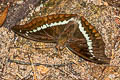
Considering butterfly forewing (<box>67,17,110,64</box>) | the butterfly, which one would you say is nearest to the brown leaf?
the butterfly

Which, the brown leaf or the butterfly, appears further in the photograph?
the brown leaf

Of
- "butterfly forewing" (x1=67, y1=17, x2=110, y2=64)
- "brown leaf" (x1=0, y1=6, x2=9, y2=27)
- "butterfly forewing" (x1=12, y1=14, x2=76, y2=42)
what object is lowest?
"butterfly forewing" (x1=67, y1=17, x2=110, y2=64)

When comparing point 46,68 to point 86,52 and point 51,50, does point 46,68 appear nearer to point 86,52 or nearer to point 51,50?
point 51,50

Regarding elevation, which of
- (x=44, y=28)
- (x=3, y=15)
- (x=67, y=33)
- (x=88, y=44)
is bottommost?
(x=88, y=44)

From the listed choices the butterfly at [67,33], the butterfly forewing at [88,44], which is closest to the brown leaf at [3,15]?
the butterfly at [67,33]

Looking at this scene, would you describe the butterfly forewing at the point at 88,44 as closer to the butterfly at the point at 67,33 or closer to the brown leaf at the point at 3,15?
the butterfly at the point at 67,33

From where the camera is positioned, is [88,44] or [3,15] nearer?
[88,44]

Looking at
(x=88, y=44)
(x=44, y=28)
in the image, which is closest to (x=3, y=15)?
(x=44, y=28)

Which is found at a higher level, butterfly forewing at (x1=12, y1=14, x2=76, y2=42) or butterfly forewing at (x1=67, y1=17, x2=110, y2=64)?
butterfly forewing at (x1=12, y1=14, x2=76, y2=42)

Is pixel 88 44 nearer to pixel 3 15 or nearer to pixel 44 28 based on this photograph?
pixel 44 28

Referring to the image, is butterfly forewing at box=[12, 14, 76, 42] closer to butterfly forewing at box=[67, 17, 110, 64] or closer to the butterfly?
the butterfly
